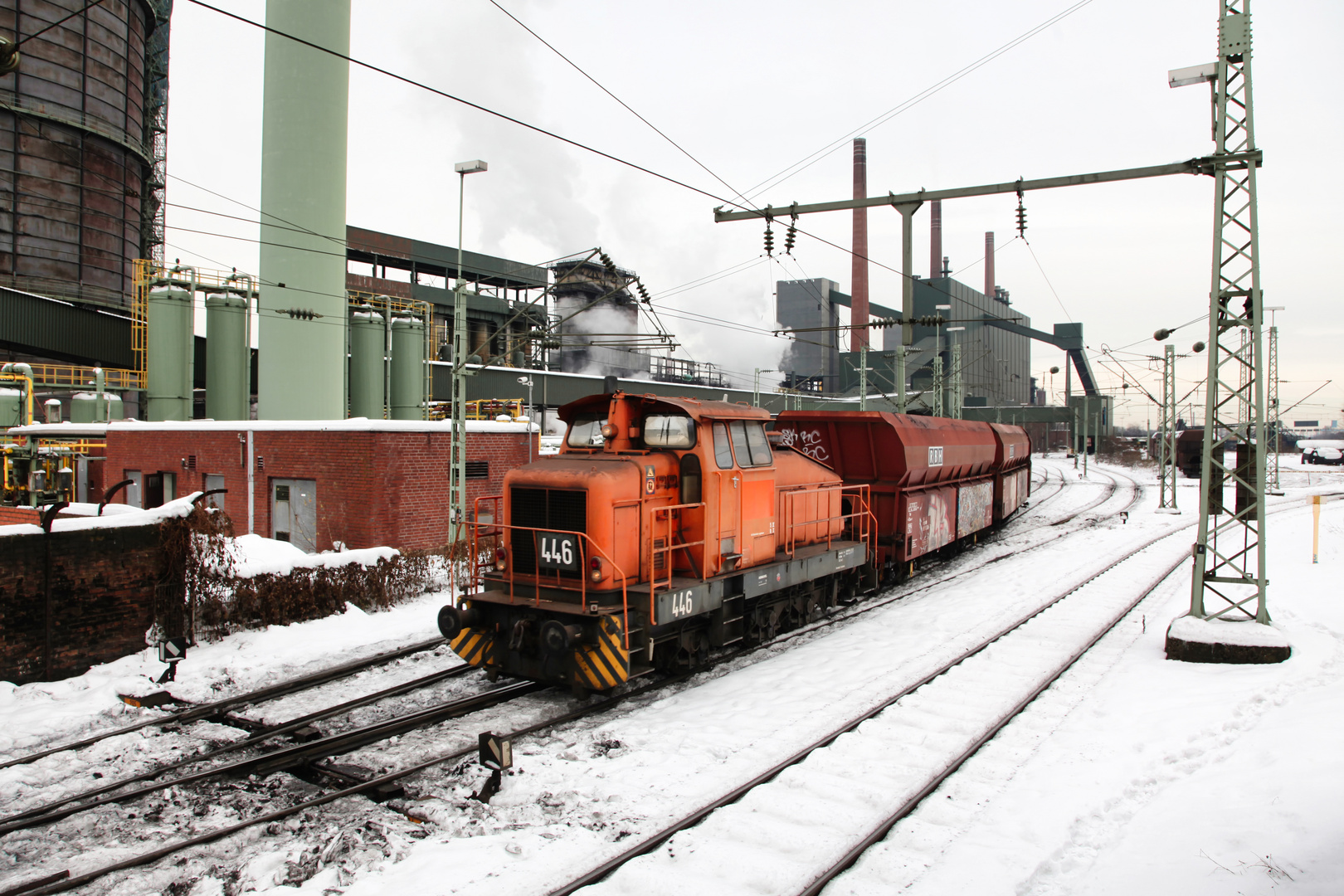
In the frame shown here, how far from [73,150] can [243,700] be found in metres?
39.6

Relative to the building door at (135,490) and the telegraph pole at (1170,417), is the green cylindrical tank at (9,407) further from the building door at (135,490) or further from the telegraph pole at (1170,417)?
the telegraph pole at (1170,417)

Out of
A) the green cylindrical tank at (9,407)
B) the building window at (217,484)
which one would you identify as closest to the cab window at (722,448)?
the building window at (217,484)

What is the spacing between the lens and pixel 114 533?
9625 millimetres

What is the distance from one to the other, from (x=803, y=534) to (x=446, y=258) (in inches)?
1613

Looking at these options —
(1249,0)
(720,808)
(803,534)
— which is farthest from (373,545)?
(1249,0)

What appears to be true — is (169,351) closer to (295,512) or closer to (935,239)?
(295,512)

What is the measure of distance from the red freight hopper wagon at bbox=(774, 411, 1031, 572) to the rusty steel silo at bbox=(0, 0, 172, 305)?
122 ft

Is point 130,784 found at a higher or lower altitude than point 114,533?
lower

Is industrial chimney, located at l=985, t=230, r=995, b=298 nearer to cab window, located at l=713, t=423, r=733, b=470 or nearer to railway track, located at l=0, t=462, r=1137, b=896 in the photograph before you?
cab window, located at l=713, t=423, r=733, b=470

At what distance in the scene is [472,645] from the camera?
846cm

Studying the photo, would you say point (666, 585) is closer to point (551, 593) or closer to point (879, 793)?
point (551, 593)

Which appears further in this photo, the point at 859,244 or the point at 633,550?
the point at 859,244

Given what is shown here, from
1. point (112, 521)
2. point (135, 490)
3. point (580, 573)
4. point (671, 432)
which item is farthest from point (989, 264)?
point (112, 521)

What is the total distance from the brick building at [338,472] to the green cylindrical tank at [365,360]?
719 centimetres
